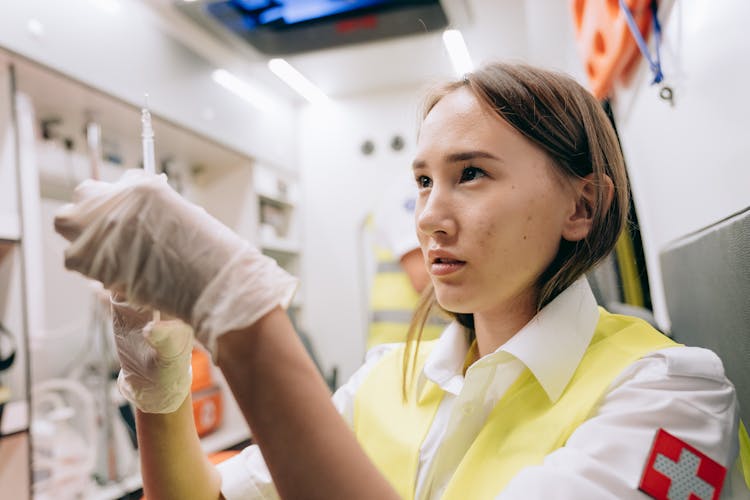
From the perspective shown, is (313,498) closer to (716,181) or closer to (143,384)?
(143,384)

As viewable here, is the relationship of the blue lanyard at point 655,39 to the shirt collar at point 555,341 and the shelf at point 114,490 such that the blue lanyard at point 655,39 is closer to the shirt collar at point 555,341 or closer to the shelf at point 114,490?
the shirt collar at point 555,341

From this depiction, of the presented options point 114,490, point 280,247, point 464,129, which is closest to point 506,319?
point 464,129

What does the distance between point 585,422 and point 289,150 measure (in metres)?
3.62

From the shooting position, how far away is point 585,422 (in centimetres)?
68

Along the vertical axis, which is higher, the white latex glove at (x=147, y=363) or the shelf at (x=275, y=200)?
the shelf at (x=275, y=200)

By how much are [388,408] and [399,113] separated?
3356 millimetres

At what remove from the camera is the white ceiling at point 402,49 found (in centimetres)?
272

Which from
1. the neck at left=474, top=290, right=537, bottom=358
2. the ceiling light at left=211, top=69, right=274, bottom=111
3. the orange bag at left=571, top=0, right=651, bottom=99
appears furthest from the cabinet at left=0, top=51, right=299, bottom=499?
the orange bag at left=571, top=0, right=651, bottom=99

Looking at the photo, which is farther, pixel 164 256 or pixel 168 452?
pixel 168 452

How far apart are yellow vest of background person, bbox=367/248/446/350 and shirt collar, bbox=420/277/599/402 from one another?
121 cm

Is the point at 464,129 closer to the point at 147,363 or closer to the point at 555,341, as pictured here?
the point at 555,341

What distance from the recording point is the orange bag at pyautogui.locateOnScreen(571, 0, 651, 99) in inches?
55.5

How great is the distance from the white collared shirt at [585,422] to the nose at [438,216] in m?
0.21

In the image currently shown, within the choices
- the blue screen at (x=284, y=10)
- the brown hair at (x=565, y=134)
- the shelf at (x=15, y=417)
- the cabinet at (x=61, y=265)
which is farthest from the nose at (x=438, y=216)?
the blue screen at (x=284, y=10)
